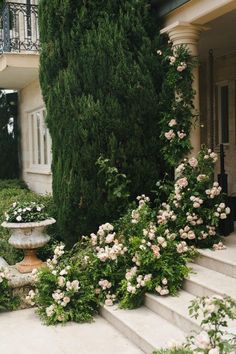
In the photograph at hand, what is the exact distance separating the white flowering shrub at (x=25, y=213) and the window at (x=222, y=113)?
4619 mm

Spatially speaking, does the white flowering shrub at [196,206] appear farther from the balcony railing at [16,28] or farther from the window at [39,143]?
the window at [39,143]

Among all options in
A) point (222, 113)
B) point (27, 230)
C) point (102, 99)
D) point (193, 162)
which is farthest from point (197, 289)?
point (222, 113)

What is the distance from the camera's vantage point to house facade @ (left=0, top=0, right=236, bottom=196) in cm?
586

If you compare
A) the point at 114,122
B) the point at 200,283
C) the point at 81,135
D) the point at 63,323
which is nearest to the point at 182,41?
the point at 114,122

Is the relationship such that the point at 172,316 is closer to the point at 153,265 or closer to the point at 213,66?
the point at 153,265

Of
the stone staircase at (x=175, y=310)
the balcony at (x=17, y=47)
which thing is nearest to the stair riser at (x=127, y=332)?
the stone staircase at (x=175, y=310)

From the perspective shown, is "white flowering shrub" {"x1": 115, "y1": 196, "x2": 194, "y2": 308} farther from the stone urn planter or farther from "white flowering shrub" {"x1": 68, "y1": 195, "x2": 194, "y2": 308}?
the stone urn planter

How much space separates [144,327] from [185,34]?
148 inches

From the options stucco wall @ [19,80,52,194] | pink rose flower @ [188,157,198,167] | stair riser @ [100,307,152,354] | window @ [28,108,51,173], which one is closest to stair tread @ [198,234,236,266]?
pink rose flower @ [188,157,198,167]

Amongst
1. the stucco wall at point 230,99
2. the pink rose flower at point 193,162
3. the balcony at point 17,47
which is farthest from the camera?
the balcony at point 17,47

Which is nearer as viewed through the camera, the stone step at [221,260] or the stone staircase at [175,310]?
the stone staircase at [175,310]

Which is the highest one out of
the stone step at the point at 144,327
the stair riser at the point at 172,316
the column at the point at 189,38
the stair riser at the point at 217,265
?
the column at the point at 189,38

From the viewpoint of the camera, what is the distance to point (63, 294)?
4.93 meters

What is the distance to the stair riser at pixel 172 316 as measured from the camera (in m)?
4.05
